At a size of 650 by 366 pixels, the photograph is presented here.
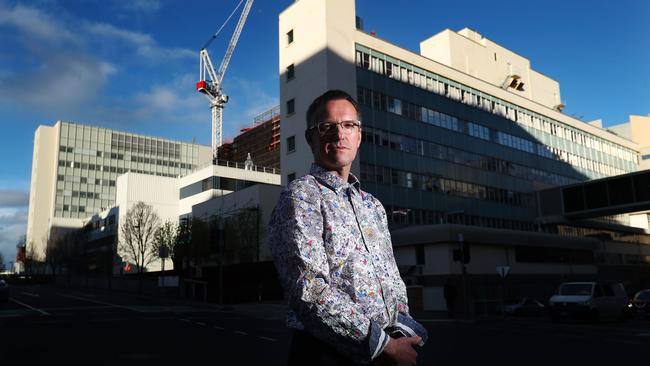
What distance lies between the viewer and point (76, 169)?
121 metres

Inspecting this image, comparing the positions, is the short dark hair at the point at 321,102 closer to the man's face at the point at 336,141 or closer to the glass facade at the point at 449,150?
the man's face at the point at 336,141

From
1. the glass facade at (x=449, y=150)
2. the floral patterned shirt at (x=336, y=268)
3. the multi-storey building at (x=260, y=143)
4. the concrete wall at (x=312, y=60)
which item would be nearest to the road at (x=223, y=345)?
the floral patterned shirt at (x=336, y=268)

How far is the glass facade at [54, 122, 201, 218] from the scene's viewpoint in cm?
11962

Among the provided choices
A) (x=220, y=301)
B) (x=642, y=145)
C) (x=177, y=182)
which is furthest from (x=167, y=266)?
(x=642, y=145)

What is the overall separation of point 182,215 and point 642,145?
78.1 metres

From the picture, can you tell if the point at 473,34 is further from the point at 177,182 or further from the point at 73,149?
the point at 73,149

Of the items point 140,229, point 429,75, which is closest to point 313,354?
point 429,75

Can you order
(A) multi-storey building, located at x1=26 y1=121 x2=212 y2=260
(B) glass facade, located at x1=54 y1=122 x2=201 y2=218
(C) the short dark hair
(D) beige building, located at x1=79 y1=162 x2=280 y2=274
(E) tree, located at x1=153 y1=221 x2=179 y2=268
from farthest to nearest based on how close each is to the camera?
(B) glass facade, located at x1=54 y1=122 x2=201 y2=218, (A) multi-storey building, located at x1=26 y1=121 x2=212 y2=260, (D) beige building, located at x1=79 y1=162 x2=280 y2=274, (E) tree, located at x1=153 y1=221 x2=179 y2=268, (C) the short dark hair

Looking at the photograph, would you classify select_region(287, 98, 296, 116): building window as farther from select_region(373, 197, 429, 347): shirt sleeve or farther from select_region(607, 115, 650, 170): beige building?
select_region(607, 115, 650, 170): beige building

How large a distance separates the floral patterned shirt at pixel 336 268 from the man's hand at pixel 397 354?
4 centimetres

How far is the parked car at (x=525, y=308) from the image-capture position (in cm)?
3212

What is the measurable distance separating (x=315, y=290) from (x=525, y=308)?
111 feet

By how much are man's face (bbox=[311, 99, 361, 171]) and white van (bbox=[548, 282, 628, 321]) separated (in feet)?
77.0

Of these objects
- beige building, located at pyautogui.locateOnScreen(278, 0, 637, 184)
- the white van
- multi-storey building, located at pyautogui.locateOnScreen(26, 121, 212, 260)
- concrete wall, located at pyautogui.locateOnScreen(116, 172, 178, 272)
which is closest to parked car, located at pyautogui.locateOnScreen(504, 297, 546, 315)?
the white van
